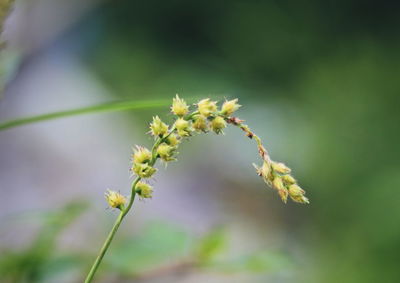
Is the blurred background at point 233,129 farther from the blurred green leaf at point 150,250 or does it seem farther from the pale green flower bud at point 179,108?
the pale green flower bud at point 179,108

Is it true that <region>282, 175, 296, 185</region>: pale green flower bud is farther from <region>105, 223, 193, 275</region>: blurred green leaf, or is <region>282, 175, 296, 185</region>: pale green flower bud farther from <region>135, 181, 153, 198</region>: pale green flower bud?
<region>105, 223, 193, 275</region>: blurred green leaf

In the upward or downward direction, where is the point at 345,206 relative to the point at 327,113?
downward

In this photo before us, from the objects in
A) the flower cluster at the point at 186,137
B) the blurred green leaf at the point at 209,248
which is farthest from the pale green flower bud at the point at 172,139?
the blurred green leaf at the point at 209,248

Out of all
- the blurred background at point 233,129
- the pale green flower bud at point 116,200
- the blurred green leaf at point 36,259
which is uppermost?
the blurred background at point 233,129

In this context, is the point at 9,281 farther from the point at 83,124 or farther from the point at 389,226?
the point at 83,124

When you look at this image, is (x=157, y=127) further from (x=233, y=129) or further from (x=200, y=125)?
(x=233, y=129)

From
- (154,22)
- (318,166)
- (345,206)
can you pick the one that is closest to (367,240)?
(345,206)

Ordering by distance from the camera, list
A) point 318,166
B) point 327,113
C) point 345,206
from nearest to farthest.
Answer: point 345,206 < point 318,166 < point 327,113
